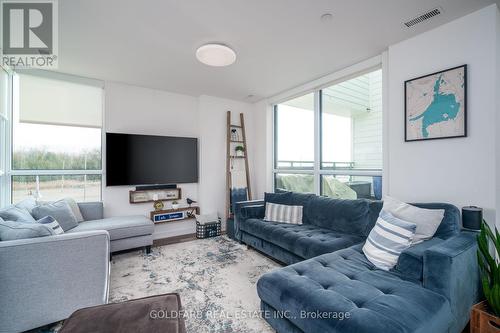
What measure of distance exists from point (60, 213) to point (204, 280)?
2.03 m

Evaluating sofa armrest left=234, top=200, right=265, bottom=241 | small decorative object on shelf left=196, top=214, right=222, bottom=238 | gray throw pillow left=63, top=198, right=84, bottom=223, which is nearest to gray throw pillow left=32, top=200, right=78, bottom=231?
gray throw pillow left=63, top=198, right=84, bottom=223

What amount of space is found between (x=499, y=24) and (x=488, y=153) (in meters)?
1.15

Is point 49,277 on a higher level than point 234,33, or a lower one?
lower

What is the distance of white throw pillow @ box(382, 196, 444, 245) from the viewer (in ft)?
6.16

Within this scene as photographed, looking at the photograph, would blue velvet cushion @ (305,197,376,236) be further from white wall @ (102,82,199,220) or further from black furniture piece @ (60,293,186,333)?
white wall @ (102,82,199,220)

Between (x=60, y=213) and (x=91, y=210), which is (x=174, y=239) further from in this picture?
(x=60, y=213)

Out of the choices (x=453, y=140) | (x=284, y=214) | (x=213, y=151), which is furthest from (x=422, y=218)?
(x=213, y=151)

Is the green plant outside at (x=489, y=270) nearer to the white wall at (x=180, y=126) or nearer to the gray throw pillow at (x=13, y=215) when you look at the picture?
the white wall at (x=180, y=126)

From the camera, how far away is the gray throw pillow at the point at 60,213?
2620 mm

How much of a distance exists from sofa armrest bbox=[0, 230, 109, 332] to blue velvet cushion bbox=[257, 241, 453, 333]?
147 cm

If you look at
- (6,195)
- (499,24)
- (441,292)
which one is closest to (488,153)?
(499,24)

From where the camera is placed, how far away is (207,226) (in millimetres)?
4066

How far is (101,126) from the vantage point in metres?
3.66

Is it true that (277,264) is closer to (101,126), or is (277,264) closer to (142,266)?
(142,266)
